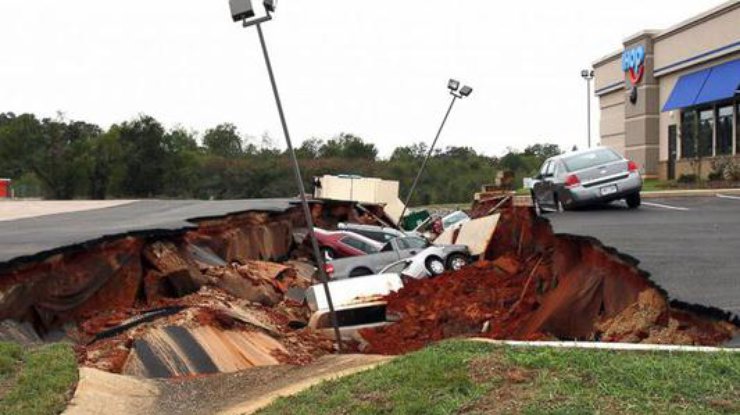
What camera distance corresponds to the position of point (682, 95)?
4006 centimetres

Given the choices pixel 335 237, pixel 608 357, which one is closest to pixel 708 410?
pixel 608 357

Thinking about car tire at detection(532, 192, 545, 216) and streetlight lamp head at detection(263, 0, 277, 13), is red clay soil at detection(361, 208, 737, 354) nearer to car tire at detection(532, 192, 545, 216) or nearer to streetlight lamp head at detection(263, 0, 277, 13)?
car tire at detection(532, 192, 545, 216)

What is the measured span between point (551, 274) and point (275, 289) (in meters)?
5.83

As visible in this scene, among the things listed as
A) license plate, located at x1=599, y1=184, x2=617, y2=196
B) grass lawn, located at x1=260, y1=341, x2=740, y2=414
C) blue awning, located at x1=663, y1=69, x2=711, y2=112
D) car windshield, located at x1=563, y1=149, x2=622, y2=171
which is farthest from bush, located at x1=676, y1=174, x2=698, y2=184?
grass lawn, located at x1=260, y1=341, x2=740, y2=414

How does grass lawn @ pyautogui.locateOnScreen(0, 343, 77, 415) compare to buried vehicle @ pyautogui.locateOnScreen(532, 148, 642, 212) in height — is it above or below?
below

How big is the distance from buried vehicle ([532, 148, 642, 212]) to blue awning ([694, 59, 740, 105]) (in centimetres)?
1718

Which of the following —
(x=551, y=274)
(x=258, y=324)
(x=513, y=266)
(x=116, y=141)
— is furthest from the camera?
(x=116, y=141)

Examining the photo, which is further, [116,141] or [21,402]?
[116,141]

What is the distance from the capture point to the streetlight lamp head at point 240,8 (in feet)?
35.6

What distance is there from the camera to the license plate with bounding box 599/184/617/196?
776 inches

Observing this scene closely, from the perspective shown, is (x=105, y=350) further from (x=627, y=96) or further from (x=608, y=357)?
(x=627, y=96)

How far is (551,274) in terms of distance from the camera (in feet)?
49.1

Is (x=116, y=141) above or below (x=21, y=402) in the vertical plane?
above

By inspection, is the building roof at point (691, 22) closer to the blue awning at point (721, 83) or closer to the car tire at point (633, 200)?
the blue awning at point (721, 83)
